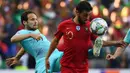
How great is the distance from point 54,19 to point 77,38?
24.6 feet

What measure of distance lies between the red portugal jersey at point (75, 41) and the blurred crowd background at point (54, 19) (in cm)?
617

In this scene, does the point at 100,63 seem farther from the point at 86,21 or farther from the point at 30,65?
the point at 86,21

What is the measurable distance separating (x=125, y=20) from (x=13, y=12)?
10.8 ft

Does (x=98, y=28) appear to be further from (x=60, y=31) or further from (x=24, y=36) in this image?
(x=24, y=36)

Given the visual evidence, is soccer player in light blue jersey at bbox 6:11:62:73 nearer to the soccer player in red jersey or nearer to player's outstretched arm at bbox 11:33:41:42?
player's outstretched arm at bbox 11:33:41:42

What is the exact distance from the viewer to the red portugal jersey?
993 centimetres

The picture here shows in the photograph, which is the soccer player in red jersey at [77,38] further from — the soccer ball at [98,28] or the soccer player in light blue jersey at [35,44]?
the soccer player in light blue jersey at [35,44]

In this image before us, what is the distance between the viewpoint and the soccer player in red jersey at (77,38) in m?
9.82

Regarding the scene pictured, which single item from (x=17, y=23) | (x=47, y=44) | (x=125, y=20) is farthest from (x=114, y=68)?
(x=47, y=44)

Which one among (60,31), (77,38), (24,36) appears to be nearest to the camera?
(77,38)

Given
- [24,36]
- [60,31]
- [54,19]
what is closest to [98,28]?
[60,31]

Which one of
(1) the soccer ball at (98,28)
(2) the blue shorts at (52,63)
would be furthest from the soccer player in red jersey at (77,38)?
(2) the blue shorts at (52,63)

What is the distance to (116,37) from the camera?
16.9 metres

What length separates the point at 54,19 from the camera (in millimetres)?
17406
